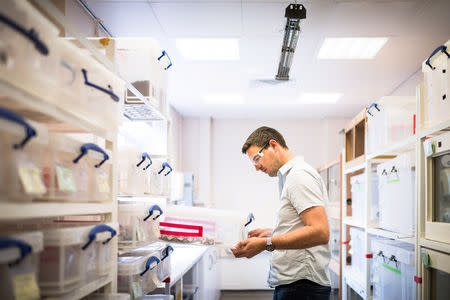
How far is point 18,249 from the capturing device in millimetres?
891

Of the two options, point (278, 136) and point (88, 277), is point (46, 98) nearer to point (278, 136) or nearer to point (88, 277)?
point (88, 277)

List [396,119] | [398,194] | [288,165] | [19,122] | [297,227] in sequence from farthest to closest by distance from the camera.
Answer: [396,119]
[398,194]
[288,165]
[297,227]
[19,122]

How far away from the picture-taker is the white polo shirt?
1.94 m

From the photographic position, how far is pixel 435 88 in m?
1.84

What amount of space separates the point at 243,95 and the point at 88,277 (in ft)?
15.4

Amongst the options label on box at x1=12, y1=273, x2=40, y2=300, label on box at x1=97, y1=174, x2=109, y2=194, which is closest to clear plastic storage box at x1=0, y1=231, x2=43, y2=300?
label on box at x1=12, y1=273, x2=40, y2=300

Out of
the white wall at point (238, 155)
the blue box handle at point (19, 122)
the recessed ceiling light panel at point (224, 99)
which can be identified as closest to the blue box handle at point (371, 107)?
the blue box handle at point (19, 122)

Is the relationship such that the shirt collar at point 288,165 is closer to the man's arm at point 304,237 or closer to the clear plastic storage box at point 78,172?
the man's arm at point 304,237

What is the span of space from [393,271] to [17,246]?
2.30 m

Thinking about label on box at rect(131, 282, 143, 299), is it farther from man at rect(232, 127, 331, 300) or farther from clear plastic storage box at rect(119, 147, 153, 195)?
man at rect(232, 127, 331, 300)

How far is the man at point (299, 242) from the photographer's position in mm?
1878

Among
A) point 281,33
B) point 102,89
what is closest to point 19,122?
point 102,89

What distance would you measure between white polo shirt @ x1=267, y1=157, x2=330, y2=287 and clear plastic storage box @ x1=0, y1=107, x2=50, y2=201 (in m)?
1.30

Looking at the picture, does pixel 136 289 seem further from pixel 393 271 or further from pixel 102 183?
pixel 393 271
